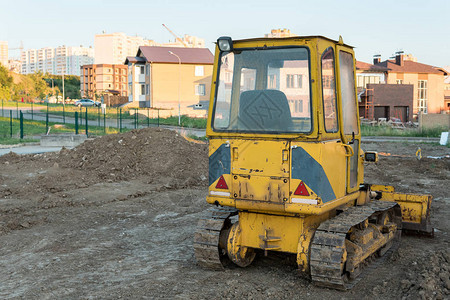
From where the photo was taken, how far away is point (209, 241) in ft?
21.6

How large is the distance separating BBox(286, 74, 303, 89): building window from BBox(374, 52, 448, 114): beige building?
61.9m

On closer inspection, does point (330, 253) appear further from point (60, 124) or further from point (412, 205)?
point (60, 124)

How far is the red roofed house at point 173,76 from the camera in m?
67.2

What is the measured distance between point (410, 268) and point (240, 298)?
257 centimetres

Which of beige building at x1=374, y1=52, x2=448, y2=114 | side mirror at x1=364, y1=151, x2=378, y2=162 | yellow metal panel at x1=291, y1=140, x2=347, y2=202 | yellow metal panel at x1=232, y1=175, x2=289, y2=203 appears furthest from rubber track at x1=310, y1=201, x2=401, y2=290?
beige building at x1=374, y1=52, x2=448, y2=114

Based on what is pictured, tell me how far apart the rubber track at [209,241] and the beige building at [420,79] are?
203 ft

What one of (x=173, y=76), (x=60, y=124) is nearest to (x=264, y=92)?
(x=60, y=124)

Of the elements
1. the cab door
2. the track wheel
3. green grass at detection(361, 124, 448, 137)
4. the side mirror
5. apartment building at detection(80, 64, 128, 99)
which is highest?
apartment building at detection(80, 64, 128, 99)

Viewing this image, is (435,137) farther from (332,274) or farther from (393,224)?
(332,274)

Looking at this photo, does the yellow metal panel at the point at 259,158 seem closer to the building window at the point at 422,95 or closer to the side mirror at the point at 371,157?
the side mirror at the point at 371,157

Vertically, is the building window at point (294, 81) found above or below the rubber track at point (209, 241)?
above

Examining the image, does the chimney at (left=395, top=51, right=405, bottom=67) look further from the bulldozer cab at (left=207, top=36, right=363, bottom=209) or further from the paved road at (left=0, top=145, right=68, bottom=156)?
the bulldozer cab at (left=207, top=36, right=363, bottom=209)

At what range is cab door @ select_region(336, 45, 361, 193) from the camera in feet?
21.3

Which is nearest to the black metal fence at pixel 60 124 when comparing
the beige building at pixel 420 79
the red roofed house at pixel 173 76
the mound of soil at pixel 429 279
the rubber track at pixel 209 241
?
the red roofed house at pixel 173 76
